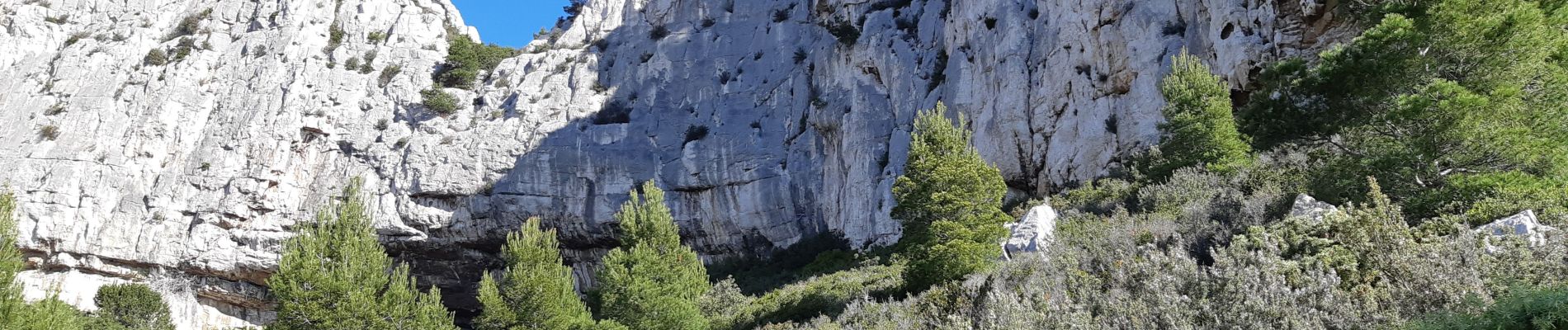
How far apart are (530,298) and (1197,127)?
15.4m

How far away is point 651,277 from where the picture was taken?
21.4m

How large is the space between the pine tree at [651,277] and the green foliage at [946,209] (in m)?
6.15

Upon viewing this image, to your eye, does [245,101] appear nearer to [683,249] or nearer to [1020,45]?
[683,249]

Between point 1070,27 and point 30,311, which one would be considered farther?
point 1070,27

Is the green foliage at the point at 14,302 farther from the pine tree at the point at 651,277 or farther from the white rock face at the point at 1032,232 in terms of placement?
the white rock face at the point at 1032,232

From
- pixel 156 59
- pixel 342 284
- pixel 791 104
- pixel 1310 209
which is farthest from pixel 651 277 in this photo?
pixel 156 59

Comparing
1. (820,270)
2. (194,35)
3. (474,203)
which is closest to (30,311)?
(820,270)

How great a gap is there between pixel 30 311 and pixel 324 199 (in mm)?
26086

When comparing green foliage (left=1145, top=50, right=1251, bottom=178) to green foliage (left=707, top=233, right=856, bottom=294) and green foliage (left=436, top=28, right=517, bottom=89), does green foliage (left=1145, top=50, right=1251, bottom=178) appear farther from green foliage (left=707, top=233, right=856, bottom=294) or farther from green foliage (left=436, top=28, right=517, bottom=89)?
green foliage (left=436, top=28, right=517, bottom=89)

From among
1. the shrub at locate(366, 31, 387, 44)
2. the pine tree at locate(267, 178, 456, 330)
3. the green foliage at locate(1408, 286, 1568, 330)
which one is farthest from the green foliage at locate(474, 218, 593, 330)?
the shrub at locate(366, 31, 387, 44)

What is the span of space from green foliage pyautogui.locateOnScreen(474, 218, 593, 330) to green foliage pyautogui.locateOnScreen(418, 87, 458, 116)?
21.0m

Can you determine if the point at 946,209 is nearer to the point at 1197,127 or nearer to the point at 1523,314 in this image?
the point at 1197,127

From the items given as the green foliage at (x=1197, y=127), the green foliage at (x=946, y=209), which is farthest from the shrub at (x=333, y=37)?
the green foliage at (x=1197, y=127)

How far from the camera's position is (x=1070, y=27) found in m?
25.9
